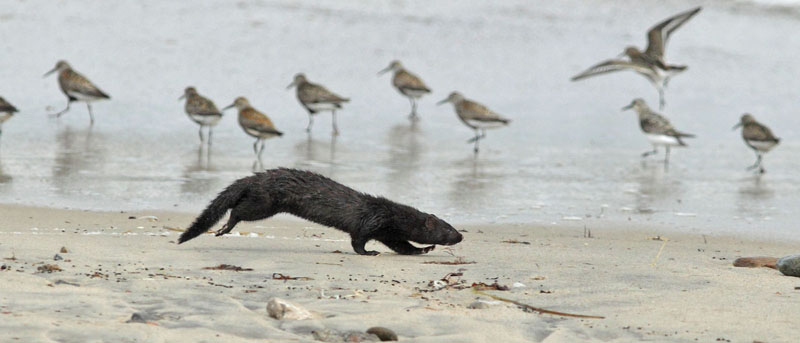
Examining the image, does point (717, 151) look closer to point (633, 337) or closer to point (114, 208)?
point (114, 208)

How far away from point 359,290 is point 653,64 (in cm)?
1481

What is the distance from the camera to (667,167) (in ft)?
46.1

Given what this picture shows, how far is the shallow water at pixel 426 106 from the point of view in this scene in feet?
35.3

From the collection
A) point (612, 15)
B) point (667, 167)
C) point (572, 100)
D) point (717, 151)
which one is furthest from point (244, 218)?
point (612, 15)

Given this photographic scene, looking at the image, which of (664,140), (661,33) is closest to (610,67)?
(664,140)

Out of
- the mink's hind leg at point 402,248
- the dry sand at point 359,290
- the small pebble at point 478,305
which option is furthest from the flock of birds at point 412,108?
the small pebble at point 478,305

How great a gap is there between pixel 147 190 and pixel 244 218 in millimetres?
3390

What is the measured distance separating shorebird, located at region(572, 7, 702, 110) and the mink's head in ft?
34.3

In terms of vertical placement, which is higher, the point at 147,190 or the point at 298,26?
the point at 298,26

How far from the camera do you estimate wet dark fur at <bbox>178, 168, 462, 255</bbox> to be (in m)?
Result: 7.19

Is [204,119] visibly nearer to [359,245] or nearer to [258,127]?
[258,127]

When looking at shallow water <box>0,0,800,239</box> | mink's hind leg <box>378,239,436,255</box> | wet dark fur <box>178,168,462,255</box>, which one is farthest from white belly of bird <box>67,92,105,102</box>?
mink's hind leg <box>378,239,436,255</box>

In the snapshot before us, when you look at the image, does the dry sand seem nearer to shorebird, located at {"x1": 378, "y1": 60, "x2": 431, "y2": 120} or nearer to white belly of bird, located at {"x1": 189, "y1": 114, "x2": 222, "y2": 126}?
white belly of bird, located at {"x1": 189, "y1": 114, "x2": 222, "y2": 126}

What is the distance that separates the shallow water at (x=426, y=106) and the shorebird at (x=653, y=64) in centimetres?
45
